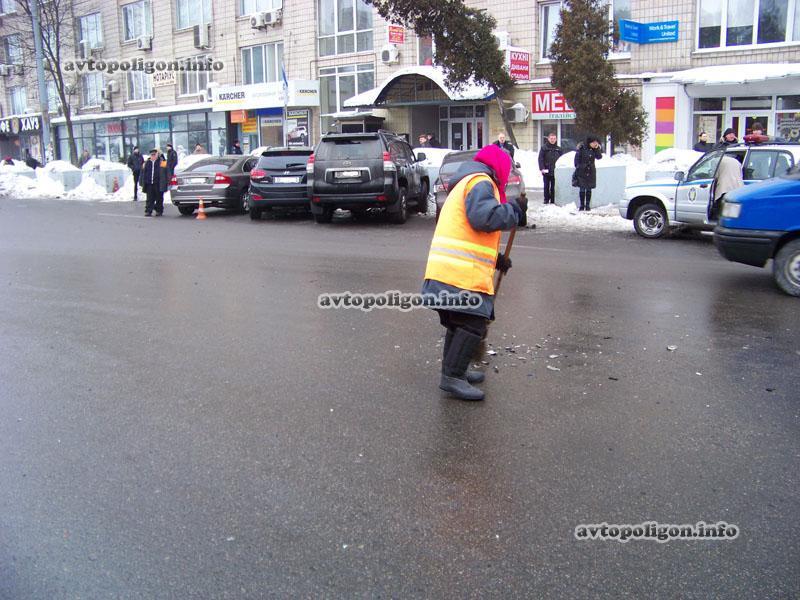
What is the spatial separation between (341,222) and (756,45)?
14653mm

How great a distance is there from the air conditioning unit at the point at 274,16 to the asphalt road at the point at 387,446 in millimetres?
30509

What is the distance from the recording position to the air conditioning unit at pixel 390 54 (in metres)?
31.6

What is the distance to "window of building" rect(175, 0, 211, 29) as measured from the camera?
40656 mm

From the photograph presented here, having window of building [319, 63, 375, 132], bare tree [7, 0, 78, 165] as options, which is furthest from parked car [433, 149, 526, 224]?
bare tree [7, 0, 78, 165]

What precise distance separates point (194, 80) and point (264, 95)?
25.6ft

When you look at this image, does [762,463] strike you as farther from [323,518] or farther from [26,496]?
[26,496]

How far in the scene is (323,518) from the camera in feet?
11.9

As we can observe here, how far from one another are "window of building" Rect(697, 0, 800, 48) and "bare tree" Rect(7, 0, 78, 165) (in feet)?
102

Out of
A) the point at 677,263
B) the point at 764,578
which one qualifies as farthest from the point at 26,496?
the point at 677,263

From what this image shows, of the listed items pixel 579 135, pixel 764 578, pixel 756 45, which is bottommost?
pixel 764 578

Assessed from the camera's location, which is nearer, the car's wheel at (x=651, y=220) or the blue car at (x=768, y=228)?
the blue car at (x=768, y=228)

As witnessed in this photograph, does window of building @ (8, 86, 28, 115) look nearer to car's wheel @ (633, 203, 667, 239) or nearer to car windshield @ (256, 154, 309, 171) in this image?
car windshield @ (256, 154, 309, 171)

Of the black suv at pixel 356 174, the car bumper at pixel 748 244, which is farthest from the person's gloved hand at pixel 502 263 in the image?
the black suv at pixel 356 174

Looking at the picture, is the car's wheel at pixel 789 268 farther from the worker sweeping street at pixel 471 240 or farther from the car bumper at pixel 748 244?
the worker sweeping street at pixel 471 240
